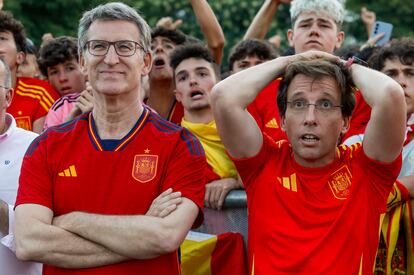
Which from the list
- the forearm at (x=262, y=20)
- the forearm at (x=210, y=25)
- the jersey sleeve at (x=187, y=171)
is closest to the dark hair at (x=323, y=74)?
the jersey sleeve at (x=187, y=171)

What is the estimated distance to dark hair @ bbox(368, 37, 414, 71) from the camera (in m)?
6.04

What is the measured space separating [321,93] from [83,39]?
1.45 metres

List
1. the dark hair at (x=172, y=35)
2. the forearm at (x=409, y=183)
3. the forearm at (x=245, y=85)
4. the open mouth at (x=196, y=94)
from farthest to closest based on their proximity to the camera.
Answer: the dark hair at (x=172, y=35), the open mouth at (x=196, y=94), the forearm at (x=409, y=183), the forearm at (x=245, y=85)

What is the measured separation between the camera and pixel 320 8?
24.0 ft

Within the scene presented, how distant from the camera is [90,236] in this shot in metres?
4.75

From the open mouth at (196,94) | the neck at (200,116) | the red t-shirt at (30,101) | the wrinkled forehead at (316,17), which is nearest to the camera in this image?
the neck at (200,116)

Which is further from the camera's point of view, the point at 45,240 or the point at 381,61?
the point at 381,61

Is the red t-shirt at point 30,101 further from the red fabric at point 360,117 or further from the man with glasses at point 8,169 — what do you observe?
the red fabric at point 360,117

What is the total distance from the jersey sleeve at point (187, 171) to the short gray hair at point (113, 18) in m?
0.68

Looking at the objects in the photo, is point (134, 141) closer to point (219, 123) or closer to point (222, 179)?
point (219, 123)

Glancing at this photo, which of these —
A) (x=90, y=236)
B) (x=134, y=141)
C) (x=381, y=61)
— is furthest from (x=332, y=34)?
(x=90, y=236)

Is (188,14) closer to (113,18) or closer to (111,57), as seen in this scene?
(113,18)

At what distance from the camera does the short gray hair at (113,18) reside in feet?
16.9

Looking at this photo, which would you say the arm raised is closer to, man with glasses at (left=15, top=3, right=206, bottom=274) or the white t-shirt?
man with glasses at (left=15, top=3, right=206, bottom=274)
